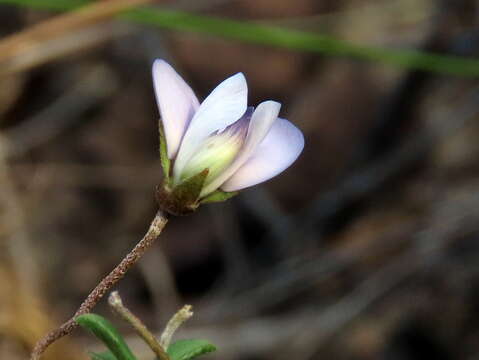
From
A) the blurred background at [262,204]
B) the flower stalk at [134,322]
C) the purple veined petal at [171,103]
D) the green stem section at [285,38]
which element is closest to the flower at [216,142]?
the purple veined petal at [171,103]

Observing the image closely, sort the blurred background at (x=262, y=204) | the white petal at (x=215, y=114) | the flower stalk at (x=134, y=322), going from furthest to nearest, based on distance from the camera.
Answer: the blurred background at (x=262, y=204)
the white petal at (x=215, y=114)
the flower stalk at (x=134, y=322)

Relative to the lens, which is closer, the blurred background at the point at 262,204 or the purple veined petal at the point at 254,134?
the purple veined petal at the point at 254,134

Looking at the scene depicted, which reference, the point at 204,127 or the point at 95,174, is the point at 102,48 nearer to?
the point at 95,174

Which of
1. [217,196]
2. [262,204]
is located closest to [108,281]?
[217,196]

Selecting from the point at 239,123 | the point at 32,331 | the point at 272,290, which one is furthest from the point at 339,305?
the point at 239,123

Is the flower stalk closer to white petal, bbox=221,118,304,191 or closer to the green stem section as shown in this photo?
white petal, bbox=221,118,304,191

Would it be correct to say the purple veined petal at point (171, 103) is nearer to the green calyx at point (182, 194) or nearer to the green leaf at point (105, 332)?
the green calyx at point (182, 194)
